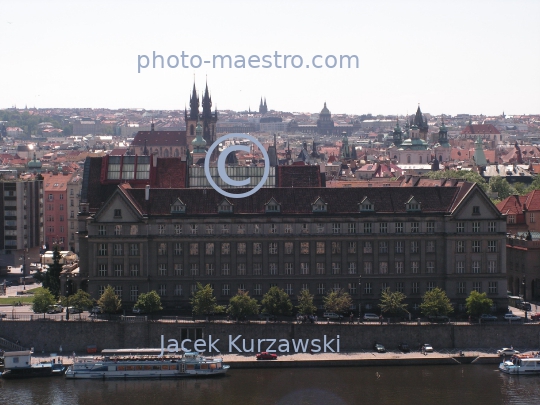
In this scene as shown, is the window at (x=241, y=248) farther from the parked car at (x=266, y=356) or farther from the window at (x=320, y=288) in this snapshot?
the parked car at (x=266, y=356)

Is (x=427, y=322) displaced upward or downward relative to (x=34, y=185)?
downward

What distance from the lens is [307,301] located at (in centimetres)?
9844

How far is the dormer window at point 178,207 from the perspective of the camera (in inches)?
4003

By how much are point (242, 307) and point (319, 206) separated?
9.94 m

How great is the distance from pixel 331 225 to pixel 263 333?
10664 mm

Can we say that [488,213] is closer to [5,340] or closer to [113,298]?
[113,298]

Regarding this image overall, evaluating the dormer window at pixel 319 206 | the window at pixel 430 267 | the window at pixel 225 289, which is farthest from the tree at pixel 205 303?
the window at pixel 430 267

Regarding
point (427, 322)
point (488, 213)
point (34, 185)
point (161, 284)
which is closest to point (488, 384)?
point (427, 322)

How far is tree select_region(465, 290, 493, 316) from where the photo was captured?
98.2 metres

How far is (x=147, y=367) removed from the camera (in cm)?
9100

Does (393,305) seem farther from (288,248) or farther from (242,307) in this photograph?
(242,307)

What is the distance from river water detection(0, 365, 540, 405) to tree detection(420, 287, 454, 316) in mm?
6715

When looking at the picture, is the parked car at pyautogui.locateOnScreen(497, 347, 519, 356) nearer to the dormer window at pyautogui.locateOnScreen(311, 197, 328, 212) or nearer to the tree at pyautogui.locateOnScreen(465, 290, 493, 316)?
the tree at pyautogui.locateOnScreen(465, 290, 493, 316)

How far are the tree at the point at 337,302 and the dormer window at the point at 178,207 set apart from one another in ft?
38.8
